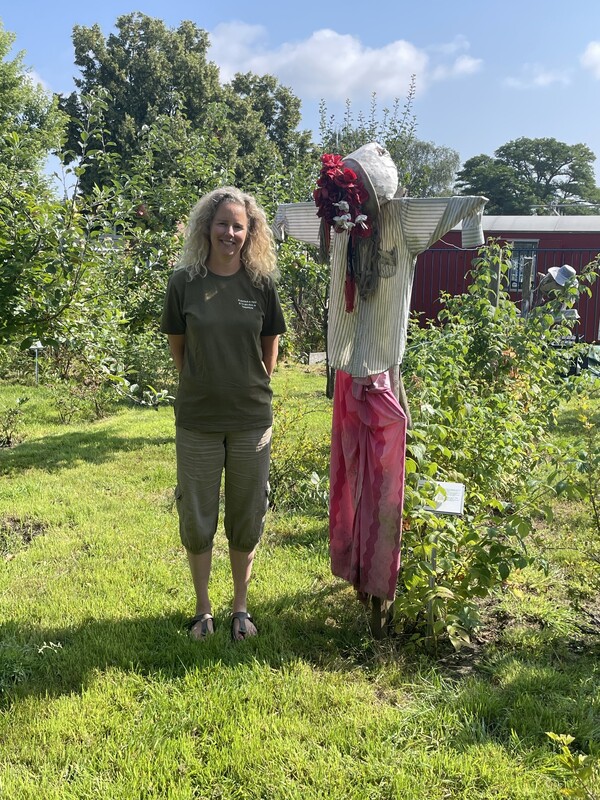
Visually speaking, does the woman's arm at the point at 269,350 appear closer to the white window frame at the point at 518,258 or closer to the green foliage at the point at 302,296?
the green foliage at the point at 302,296

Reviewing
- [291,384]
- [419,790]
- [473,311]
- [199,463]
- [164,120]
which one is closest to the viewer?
[419,790]

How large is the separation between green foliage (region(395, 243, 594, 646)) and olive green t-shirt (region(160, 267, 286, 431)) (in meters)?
0.75

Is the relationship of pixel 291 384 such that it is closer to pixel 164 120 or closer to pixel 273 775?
pixel 164 120

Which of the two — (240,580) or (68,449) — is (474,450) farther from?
(68,449)

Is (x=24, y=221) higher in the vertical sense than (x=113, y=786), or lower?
higher

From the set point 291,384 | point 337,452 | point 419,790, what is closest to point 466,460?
point 337,452

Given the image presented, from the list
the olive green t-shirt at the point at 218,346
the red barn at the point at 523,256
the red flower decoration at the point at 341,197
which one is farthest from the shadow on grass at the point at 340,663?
the red barn at the point at 523,256

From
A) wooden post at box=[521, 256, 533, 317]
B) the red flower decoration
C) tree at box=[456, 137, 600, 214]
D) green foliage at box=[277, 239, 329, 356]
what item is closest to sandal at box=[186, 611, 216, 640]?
the red flower decoration

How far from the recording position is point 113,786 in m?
1.95

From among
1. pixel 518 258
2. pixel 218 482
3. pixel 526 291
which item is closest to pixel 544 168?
pixel 518 258

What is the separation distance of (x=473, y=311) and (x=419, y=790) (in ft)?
12.4

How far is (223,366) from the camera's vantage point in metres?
2.52

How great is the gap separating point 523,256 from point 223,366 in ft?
39.8

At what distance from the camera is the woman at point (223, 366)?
2.52 m
